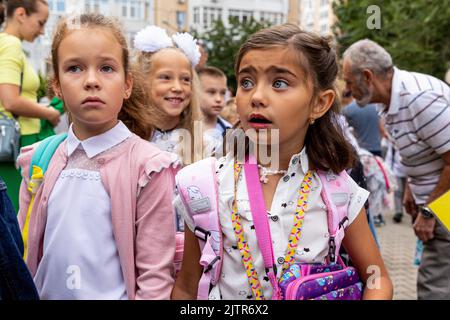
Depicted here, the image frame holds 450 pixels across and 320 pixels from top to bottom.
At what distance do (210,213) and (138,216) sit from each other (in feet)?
0.88

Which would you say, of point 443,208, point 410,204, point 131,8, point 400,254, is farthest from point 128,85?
point 131,8

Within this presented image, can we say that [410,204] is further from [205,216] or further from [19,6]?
[19,6]

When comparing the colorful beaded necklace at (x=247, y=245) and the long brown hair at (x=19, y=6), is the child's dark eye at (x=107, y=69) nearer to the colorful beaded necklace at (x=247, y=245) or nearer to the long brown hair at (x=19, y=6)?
the colorful beaded necklace at (x=247, y=245)

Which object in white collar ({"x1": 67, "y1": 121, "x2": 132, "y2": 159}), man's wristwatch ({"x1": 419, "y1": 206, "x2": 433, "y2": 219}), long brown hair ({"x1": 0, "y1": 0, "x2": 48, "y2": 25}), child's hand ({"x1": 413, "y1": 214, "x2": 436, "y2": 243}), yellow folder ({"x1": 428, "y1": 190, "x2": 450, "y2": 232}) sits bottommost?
child's hand ({"x1": 413, "y1": 214, "x2": 436, "y2": 243})

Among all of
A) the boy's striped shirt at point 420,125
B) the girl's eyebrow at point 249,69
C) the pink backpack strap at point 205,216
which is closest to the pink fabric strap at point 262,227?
the pink backpack strap at point 205,216

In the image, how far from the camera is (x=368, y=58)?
11.7ft

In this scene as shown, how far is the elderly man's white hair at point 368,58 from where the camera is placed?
348cm

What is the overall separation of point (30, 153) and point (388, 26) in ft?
38.1

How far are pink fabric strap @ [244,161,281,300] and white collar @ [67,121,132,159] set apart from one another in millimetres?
505

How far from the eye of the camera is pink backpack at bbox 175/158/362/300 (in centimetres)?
168

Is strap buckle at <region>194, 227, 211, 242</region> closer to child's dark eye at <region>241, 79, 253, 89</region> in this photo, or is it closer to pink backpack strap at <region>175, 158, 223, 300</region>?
pink backpack strap at <region>175, 158, 223, 300</region>

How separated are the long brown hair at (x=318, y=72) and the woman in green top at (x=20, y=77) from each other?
1.93 m

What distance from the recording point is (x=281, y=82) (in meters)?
1.65

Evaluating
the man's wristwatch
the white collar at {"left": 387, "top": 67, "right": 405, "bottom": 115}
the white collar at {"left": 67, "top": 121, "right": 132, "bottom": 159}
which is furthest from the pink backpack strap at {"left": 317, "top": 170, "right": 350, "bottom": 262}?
the man's wristwatch
